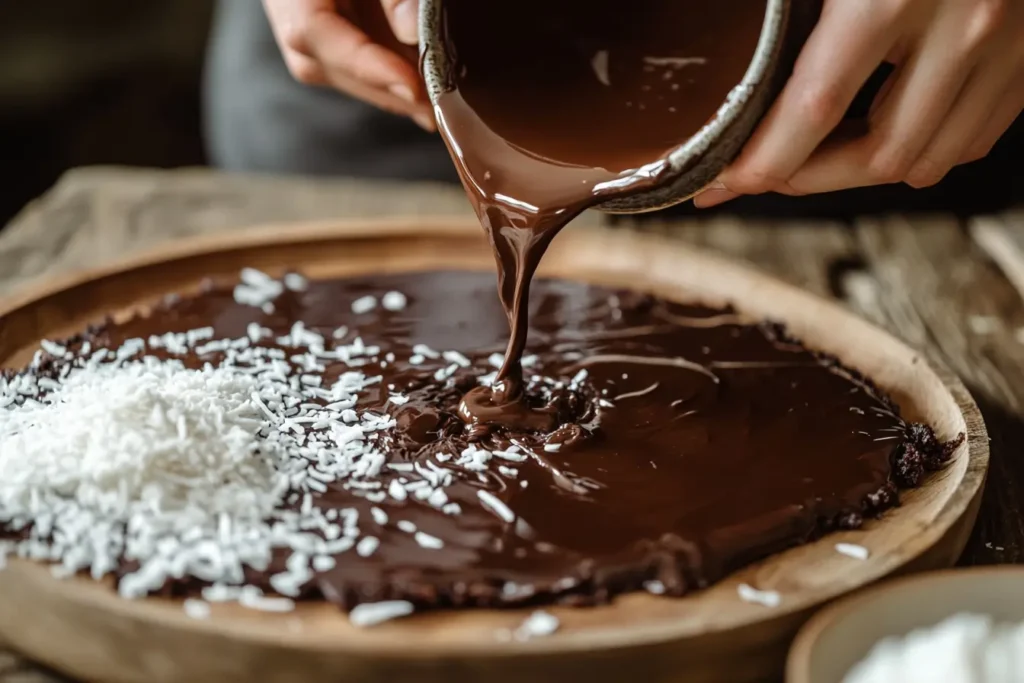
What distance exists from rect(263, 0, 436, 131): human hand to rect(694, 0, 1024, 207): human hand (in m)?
0.57

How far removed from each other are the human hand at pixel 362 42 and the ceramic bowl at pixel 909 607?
105cm

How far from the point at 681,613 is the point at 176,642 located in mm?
511

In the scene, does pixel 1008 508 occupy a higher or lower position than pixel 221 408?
lower

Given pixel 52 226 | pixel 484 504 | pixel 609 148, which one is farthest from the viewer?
pixel 52 226

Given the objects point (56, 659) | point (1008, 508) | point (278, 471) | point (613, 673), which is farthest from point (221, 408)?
point (1008, 508)

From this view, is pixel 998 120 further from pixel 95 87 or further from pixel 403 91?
pixel 95 87

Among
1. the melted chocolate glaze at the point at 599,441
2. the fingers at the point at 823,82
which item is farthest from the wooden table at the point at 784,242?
the fingers at the point at 823,82

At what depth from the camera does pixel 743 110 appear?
1.24 m

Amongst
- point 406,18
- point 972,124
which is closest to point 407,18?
point 406,18

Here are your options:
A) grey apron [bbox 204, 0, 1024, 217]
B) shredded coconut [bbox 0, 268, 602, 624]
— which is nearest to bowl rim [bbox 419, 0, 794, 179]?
shredded coconut [bbox 0, 268, 602, 624]

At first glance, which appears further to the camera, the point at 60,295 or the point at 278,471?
the point at 60,295

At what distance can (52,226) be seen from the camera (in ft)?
7.57

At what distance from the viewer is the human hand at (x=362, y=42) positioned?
1743 mm

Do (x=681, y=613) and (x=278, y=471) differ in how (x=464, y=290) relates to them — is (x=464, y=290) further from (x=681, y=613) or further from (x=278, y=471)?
(x=681, y=613)
